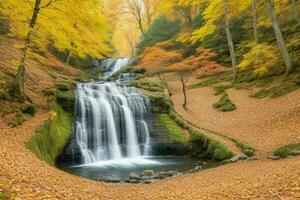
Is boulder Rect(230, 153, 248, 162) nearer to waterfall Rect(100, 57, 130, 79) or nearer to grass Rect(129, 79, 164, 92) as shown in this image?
grass Rect(129, 79, 164, 92)

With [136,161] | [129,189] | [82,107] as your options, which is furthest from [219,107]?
[129,189]

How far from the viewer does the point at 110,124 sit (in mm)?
19406

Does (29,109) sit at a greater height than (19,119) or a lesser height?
greater

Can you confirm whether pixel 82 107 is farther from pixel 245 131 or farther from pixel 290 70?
pixel 290 70

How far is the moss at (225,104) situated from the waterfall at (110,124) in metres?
4.37

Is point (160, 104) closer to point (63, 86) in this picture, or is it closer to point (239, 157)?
point (63, 86)

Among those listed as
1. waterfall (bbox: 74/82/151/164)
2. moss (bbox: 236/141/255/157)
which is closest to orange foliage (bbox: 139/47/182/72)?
waterfall (bbox: 74/82/151/164)

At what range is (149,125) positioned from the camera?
2002cm

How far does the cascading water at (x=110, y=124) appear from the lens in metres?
18.0

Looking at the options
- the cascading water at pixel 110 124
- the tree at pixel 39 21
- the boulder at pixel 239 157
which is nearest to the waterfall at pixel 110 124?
the cascading water at pixel 110 124

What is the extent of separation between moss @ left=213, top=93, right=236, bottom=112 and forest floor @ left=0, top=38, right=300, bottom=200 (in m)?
0.47

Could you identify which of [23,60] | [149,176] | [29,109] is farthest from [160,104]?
[23,60]

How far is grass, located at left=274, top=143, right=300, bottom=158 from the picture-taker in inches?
450

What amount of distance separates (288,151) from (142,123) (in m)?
9.94
